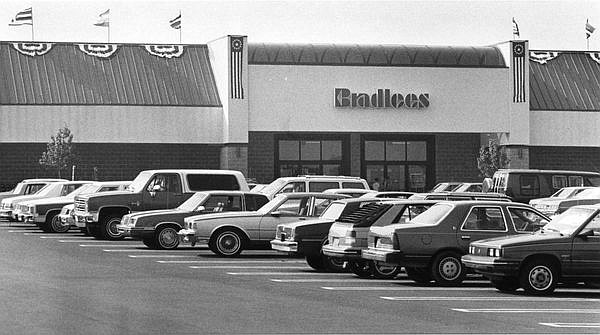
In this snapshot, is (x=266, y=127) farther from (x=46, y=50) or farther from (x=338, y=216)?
(x=338, y=216)

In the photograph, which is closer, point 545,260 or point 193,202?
point 545,260

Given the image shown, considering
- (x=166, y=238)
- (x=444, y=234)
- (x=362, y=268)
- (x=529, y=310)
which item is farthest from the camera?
(x=166, y=238)

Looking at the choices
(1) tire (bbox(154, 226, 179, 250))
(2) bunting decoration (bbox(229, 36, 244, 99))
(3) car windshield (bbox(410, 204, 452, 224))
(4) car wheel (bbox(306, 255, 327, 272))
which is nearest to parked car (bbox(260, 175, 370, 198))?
(1) tire (bbox(154, 226, 179, 250))

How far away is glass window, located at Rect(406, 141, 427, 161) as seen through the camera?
217ft

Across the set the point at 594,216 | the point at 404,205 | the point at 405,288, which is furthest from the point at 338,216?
the point at 594,216

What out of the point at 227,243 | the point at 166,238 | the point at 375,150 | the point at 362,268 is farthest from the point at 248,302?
the point at 375,150

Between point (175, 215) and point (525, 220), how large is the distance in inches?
430

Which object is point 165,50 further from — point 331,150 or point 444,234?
point 444,234

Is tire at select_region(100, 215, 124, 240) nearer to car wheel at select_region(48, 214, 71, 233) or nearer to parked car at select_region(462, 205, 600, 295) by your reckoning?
car wheel at select_region(48, 214, 71, 233)

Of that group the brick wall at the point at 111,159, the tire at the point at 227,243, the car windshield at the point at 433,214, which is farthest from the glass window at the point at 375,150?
the car windshield at the point at 433,214

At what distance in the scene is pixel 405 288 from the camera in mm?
19438

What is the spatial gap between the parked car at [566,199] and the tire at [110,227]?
1078cm

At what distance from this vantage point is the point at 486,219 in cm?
2052

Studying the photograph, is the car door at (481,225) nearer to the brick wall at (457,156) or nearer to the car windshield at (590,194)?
the car windshield at (590,194)
